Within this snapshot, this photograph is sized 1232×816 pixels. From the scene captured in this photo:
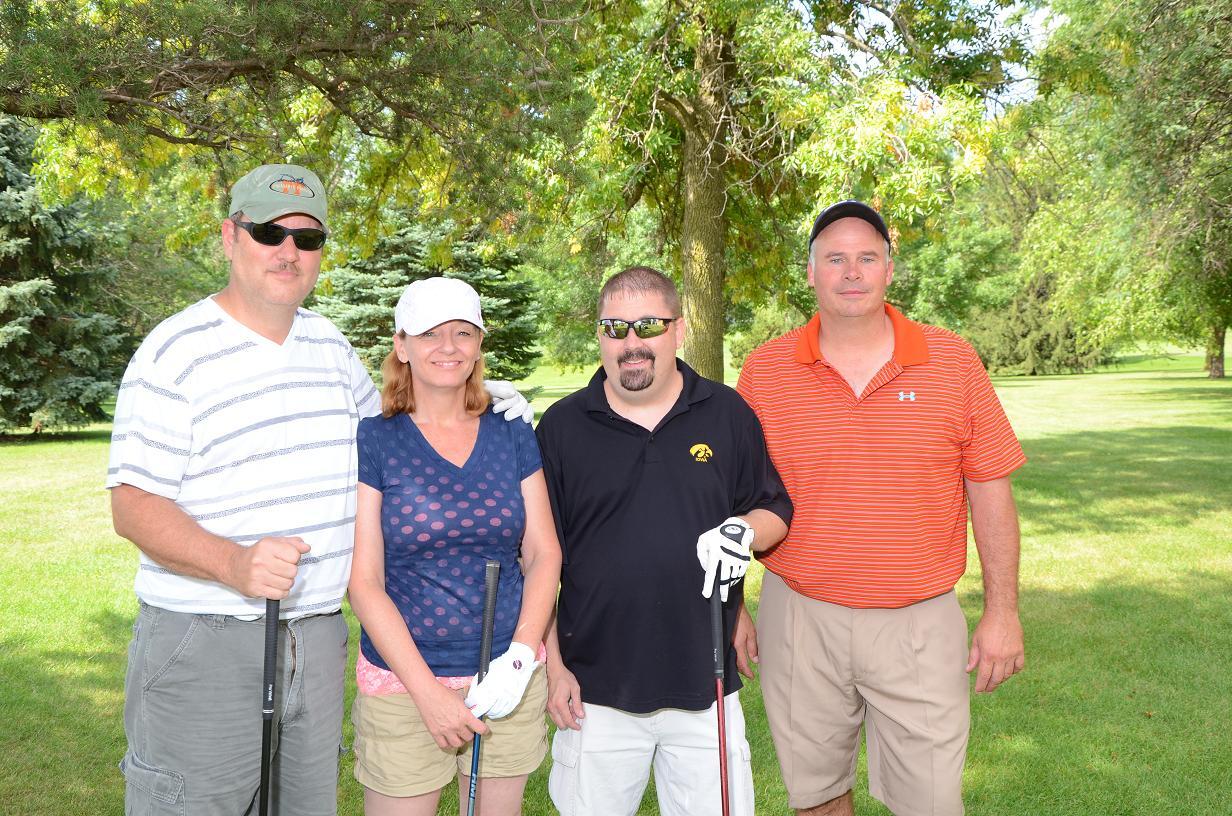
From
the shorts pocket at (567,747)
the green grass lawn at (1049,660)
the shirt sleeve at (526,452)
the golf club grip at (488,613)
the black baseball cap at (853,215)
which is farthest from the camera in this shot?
the green grass lawn at (1049,660)

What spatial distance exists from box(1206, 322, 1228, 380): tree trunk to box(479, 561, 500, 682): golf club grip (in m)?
26.8

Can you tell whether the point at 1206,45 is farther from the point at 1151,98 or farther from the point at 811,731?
the point at 811,731

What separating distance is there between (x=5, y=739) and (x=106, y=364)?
18736mm

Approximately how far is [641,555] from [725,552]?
0.94ft

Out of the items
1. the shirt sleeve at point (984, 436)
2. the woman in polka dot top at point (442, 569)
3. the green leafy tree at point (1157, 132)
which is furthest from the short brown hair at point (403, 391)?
the green leafy tree at point (1157, 132)

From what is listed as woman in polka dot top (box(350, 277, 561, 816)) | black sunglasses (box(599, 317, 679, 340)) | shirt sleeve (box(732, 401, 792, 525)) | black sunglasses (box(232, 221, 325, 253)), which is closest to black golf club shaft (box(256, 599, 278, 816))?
woman in polka dot top (box(350, 277, 561, 816))

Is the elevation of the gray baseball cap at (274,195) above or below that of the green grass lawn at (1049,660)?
above

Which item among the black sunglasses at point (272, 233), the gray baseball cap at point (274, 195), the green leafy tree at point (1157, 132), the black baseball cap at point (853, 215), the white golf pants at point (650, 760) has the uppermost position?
the green leafy tree at point (1157, 132)

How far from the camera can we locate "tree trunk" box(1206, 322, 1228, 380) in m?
27.7

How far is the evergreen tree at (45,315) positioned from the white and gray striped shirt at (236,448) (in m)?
20.3

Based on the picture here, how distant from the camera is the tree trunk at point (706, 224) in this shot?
10.2m

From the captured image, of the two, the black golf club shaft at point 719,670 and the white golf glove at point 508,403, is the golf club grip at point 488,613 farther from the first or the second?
the black golf club shaft at point 719,670

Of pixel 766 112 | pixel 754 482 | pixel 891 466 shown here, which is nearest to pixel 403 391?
pixel 754 482

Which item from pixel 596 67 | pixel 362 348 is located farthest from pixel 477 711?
pixel 362 348
